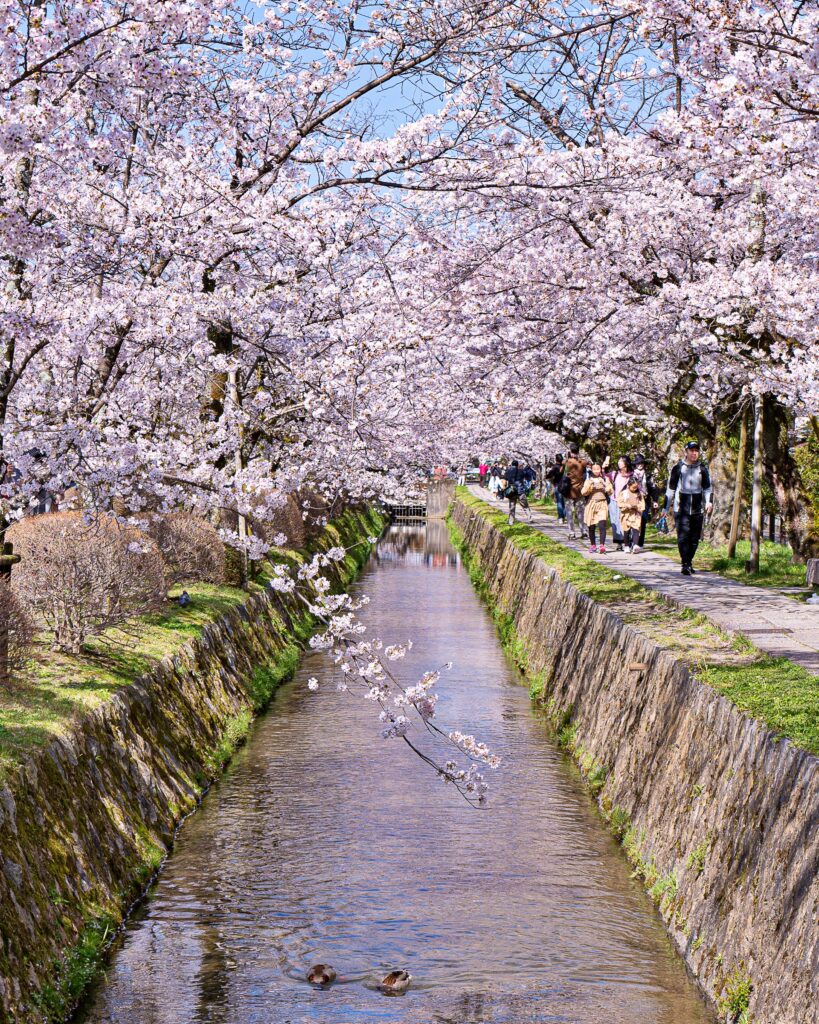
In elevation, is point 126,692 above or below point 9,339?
below

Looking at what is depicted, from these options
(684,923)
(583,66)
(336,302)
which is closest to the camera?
(684,923)

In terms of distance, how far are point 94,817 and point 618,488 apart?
20.3 m

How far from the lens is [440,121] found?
455 inches

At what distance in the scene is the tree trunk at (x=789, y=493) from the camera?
23.3 metres

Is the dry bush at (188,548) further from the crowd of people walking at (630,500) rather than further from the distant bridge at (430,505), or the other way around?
the distant bridge at (430,505)

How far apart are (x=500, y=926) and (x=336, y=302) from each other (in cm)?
744

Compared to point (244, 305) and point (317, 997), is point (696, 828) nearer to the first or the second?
point (317, 997)

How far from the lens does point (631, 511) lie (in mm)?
29406

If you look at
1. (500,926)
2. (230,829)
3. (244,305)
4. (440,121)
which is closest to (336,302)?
(244,305)

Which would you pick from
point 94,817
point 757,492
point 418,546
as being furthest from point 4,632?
point 418,546

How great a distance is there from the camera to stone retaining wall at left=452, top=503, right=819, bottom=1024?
808 centimetres

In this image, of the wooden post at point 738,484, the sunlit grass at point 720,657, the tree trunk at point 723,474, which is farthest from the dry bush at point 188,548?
the tree trunk at point 723,474

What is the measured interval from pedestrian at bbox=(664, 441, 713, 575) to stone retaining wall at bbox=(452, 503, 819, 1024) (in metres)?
3.60

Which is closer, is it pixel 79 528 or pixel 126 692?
pixel 126 692
